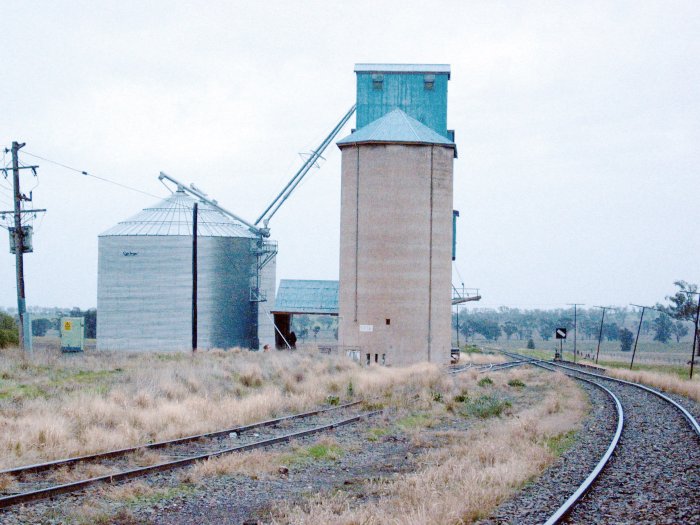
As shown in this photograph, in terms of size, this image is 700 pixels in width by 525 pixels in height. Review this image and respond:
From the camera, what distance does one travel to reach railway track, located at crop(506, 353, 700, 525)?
28.3ft

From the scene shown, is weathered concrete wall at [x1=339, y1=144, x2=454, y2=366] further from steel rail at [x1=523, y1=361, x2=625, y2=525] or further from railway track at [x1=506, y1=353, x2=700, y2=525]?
steel rail at [x1=523, y1=361, x2=625, y2=525]

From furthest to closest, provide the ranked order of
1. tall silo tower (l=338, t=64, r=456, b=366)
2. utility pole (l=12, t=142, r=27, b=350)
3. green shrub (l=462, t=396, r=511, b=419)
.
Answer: tall silo tower (l=338, t=64, r=456, b=366) < utility pole (l=12, t=142, r=27, b=350) < green shrub (l=462, t=396, r=511, b=419)

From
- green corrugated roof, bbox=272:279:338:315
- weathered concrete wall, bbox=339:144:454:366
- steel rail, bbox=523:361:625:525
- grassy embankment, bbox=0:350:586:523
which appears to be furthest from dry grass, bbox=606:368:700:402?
green corrugated roof, bbox=272:279:338:315

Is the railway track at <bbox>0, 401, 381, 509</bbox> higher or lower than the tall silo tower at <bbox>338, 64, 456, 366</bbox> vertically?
lower

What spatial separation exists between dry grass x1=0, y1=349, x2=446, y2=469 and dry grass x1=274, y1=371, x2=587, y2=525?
5048 mm

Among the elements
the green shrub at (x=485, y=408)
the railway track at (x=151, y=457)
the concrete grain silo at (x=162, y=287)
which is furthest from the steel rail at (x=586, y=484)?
the concrete grain silo at (x=162, y=287)

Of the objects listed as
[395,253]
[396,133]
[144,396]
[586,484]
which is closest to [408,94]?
[396,133]

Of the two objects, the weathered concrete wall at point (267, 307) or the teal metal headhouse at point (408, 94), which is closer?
the teal metal headhouse at point (408, 94)

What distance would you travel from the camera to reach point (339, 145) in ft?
140

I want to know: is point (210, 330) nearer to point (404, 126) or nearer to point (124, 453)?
point (404, 126)

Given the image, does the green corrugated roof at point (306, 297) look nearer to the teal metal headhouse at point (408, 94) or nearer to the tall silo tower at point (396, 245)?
the tall silo tower at point (396, 245)

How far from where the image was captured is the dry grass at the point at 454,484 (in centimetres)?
838

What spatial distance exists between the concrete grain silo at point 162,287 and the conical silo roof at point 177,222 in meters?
0.08

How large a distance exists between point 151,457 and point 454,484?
5.04 m
